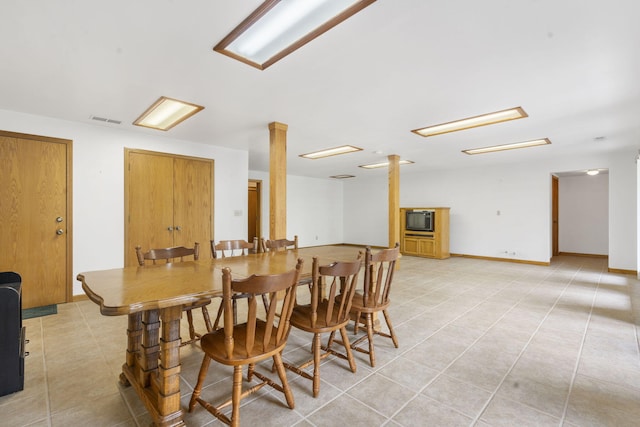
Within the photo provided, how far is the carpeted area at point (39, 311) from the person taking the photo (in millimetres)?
3447

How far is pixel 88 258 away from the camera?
407 centimetres

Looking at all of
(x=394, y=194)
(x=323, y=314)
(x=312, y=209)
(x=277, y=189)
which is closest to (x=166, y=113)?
(x=277, y=189)

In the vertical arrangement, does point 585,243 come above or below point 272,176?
below

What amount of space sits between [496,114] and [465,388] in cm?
324

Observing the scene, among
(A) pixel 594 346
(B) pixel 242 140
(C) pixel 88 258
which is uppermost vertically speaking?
(B) pixel 242 140

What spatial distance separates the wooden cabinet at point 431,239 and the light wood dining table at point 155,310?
249 inches

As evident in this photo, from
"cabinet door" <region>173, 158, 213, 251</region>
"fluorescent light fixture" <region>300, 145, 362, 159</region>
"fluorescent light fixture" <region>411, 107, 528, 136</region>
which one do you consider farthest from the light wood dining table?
"fluorescent light fixture" <region>300, 145, 362, 159</region>

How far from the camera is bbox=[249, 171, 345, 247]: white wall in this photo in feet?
29.8

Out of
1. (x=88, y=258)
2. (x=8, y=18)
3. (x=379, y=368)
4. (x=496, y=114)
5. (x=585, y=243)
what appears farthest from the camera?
(x=585, y=243)

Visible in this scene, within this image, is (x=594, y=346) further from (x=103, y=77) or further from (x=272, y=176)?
(x=103, y=77)

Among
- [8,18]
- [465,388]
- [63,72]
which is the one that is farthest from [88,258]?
[465,388]

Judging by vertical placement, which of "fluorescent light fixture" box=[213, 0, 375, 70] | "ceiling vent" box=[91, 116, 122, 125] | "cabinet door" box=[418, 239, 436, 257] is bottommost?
"cabinet door" box=[418, 239, 436, 257]

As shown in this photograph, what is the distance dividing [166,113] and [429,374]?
4.11m

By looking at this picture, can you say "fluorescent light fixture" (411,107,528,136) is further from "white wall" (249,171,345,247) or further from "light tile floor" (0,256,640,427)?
"white wall" (249,171,345,247)
